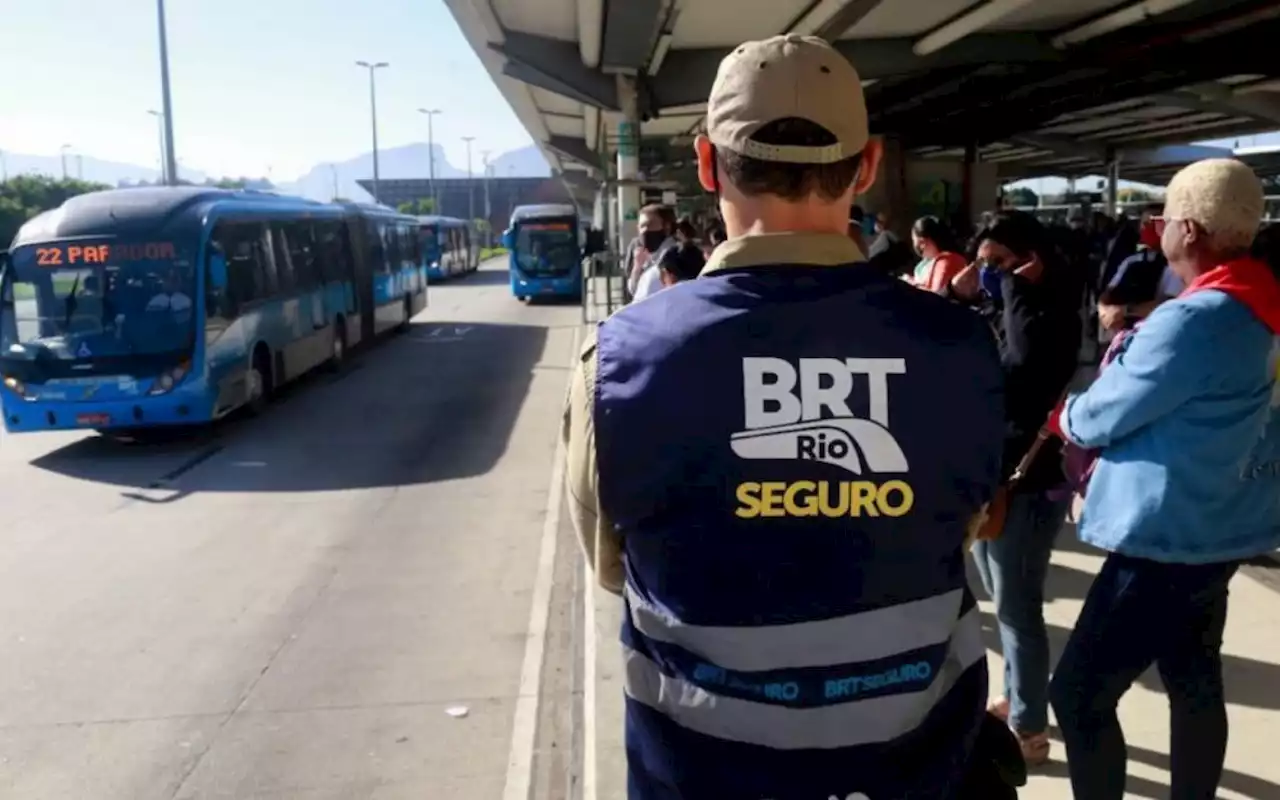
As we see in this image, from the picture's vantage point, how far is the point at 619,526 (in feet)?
5.97

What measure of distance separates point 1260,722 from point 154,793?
14.7 ft

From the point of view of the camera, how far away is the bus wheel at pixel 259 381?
1485cm

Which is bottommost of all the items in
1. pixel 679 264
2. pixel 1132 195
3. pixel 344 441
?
pixel 344 441

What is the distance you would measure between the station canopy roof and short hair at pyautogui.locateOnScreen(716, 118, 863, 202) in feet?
34.7

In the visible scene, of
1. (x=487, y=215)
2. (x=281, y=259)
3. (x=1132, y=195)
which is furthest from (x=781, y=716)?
(x=487, y=215)

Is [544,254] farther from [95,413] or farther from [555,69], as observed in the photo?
[95,413]

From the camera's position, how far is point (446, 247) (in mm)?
48312

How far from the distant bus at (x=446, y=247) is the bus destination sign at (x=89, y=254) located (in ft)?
97.3

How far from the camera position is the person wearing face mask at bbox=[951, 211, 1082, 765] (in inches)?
161

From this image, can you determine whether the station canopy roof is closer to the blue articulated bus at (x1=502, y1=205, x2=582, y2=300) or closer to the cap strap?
the cap strap

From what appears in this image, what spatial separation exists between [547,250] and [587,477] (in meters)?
32.0

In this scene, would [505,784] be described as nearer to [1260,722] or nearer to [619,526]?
[1260,722]

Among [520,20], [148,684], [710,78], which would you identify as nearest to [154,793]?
[148,684]

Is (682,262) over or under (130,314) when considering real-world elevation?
over
